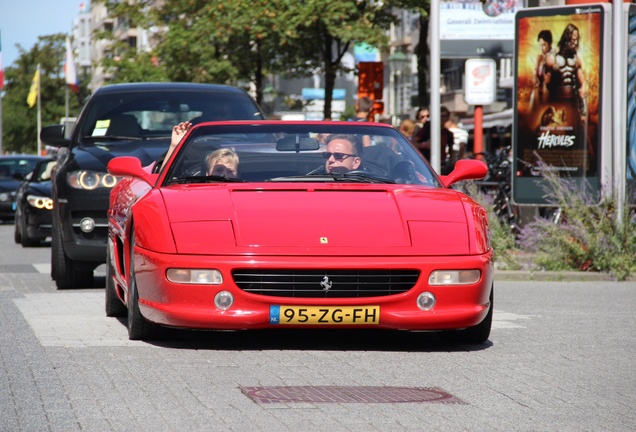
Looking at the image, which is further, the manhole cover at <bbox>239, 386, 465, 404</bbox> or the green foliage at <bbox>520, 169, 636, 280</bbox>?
the green foliage at <bbox>520, 169, 636, 280</bbox>

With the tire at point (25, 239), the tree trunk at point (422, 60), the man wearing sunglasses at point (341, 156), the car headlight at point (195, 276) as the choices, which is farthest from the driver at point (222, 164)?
the tree trunk at point (422, 60)

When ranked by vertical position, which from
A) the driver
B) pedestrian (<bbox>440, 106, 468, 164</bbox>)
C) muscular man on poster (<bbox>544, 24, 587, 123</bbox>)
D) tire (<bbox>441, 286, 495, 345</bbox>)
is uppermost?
muscular man on poster (<bbox>544, 24, 587, 123</bbox>)

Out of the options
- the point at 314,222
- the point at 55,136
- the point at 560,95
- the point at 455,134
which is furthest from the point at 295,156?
the point at 455,134

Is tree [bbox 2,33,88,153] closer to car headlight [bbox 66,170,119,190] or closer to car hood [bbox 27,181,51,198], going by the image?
car hood [bbox 27,181,51,198]

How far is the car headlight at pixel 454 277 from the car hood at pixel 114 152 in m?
4.88

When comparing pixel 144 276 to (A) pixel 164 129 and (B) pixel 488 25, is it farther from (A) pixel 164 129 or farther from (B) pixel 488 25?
(B) pixel 488 25

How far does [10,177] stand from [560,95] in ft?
66.3

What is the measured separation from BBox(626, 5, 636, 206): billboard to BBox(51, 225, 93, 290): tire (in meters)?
6.64

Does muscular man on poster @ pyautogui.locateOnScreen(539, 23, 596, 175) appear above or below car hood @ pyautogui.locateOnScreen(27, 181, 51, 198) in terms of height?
above

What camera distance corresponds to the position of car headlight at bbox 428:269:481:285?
311 inches

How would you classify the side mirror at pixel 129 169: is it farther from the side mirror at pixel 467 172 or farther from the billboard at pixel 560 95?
the billboard at pixel 560 95

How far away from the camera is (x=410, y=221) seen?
8.02 m

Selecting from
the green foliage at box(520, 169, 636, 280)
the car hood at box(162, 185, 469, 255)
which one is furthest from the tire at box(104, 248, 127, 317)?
the green foliage at box(520, 169, 636, 280)

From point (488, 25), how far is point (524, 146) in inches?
417
